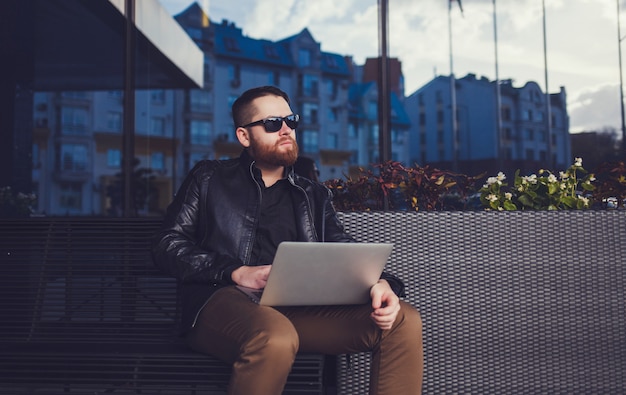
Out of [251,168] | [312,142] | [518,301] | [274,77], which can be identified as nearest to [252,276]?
[251,168]

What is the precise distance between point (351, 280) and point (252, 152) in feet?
2.49

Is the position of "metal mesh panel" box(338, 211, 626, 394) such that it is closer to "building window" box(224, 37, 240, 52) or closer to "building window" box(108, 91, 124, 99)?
"building window" box(108, 91, 124, 99)

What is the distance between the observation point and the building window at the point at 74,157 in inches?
492

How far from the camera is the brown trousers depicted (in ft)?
6.59

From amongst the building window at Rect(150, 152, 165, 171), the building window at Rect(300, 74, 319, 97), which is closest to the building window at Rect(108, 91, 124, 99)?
the building window at Rect(150, 152, 165, 171)

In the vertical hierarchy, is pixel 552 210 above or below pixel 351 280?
above

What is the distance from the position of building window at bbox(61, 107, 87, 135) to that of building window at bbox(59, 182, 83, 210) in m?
1.00

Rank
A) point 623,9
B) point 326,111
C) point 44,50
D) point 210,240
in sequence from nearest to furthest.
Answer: point 210,240 < point 623,9 < point 44,50 < point 326,111

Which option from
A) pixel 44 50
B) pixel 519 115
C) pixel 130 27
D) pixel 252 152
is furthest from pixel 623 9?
pixel 44 50

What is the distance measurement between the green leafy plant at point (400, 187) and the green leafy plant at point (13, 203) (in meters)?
5.43

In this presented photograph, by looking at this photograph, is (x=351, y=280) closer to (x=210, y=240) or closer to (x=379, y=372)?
(x=379, y=372)

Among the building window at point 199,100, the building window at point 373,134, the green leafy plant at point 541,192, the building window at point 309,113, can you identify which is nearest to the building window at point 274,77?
the building window at point 309,113

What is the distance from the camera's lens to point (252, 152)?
8.84 feet

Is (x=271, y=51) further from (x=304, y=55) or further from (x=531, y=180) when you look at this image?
(x=531, y=180)
